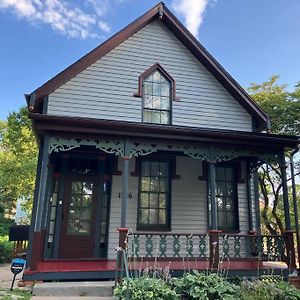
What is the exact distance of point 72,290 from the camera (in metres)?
5.76

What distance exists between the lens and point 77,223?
8367mm

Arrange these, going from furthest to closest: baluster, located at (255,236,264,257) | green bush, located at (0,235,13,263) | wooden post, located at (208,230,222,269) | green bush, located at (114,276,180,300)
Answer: green bush, located at (0,235,13,263) → baluster, located at (255,236,264,257) → wooden post, located at (208,230,222,269) → green bush, located at (114,276,180,300)

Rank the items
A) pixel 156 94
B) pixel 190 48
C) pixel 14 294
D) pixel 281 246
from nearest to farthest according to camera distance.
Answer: pixel 14 294, pixel 281 246, pixel 156 94, pixel 190 48

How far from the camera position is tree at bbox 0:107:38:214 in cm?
1788

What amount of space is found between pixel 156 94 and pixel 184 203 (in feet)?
11.4

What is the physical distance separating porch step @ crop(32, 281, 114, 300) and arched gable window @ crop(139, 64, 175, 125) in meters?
5.04

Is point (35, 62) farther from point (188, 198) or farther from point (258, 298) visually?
point (258, 298)

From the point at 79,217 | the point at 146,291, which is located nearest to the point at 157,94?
the point at 79,217

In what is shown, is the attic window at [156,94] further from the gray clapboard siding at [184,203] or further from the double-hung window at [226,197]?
the double-hung window at [226,197]

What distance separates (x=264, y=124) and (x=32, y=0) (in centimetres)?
1025

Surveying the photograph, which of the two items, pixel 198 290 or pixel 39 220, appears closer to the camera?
pixel 198 290

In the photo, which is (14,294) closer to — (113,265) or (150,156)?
(113,265)

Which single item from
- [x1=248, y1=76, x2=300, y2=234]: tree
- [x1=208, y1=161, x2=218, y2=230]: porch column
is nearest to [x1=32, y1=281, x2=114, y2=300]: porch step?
[x1=208, y1=161, x2=218, y2=230]: porch column

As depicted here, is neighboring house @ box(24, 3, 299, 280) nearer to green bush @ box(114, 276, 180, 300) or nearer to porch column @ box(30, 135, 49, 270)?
porch column @ box(30, 135, 49, 270)
